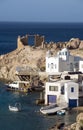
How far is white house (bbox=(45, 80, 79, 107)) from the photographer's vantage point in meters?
65.4

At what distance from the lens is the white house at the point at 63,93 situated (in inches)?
2576

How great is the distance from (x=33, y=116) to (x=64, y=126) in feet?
23.8

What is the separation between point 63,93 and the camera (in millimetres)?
66312

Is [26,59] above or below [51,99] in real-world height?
above

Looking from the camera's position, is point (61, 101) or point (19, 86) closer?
point (61, 101)

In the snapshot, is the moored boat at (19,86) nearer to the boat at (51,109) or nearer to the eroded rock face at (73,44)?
the boat at (51,109)

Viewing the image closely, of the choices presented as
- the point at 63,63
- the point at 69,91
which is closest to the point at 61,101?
the point at 69,91

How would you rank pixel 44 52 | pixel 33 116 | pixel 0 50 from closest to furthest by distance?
pixel 33 116, pixel 44 52, pixel 0 50

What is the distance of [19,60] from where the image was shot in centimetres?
9275

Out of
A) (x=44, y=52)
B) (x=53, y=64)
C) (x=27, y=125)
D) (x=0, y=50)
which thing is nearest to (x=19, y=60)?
(x=44, y=52)

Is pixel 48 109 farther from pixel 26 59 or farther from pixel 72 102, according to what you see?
pixel 26 59

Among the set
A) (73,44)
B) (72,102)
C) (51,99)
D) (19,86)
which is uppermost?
(73,44)

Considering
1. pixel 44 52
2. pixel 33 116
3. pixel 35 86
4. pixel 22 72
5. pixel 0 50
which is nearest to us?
pixel 33 116

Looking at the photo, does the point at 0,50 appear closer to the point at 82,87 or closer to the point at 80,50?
the point at 80,50
